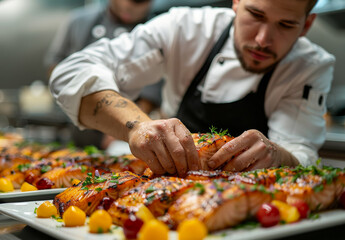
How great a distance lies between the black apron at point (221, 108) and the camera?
7.70ft

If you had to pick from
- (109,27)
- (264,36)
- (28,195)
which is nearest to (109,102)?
(28,195)

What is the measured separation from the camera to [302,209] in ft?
3.88

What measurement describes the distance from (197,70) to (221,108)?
0.32 m

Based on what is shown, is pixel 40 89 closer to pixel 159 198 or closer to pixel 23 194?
pixel 23 194

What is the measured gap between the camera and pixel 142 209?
119 centimetres

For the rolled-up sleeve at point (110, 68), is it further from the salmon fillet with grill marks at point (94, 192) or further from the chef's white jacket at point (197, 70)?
the salmon fillet with grill marks at point (94, 192)

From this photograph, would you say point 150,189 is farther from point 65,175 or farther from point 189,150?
point 65,175

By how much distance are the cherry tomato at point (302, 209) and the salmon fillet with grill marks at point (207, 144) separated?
1.37 feet

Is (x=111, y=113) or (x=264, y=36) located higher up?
(x=264, y=36)

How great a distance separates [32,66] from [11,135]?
3.87 meters

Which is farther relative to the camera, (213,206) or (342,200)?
(342,200)

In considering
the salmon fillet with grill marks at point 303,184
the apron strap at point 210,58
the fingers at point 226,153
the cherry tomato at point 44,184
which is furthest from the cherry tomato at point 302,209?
the apron strap at point 210,58

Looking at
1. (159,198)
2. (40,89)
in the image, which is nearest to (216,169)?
(159,198)

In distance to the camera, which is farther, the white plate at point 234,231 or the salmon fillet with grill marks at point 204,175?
the salmon fillet with grill marks at point 204,175
